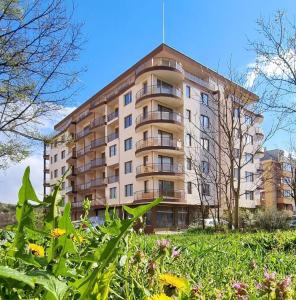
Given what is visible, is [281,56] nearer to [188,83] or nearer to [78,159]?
[188,83]

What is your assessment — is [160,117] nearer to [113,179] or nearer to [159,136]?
[159,136]

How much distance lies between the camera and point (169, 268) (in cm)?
195

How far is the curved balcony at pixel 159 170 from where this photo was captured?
40.4 meters

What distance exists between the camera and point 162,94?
1613 inches

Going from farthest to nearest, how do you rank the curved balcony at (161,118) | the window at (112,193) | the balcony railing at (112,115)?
the balcony railing at (112,115) < the window at (112,193) < the curved balcony at (161,118)

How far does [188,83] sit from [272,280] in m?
43.3

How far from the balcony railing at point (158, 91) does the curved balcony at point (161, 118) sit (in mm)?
1795

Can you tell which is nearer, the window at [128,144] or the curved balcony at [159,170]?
the curved balcony at [159,170]

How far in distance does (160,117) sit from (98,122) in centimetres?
1262

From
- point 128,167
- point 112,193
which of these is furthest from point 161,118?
point 112,193

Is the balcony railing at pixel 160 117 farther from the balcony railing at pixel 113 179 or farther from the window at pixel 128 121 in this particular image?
the balcony railing at pixel 113 179

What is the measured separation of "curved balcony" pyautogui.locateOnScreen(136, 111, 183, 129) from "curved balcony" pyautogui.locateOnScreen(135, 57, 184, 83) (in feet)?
11.8

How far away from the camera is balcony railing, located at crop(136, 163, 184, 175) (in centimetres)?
4069

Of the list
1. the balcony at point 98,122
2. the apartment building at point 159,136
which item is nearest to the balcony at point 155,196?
the apartment building at point 159,136
